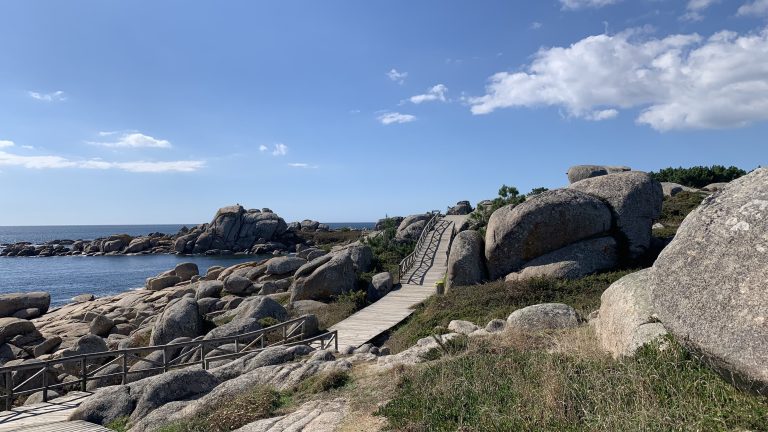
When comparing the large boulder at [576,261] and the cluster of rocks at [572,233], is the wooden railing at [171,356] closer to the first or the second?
the cluster of rocks at [572,233]

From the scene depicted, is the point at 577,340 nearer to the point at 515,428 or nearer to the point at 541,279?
the point at 515,428

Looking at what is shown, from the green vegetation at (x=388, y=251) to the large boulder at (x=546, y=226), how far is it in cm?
894

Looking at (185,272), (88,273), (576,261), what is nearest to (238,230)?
(88,273)

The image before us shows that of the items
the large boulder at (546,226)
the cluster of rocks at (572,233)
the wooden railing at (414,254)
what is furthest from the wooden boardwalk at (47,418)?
the wooden railing at (414,254)

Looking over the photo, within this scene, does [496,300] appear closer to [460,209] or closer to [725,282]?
[725,282]

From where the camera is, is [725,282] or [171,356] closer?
[725,282]

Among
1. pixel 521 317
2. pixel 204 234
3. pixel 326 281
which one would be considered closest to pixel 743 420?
pixel 521 317

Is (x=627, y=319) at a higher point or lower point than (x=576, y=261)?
higher

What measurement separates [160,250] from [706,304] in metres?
104

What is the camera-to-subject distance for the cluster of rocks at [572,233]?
71.2ft

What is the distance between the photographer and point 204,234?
305 feet

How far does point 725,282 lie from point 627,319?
10.6ft

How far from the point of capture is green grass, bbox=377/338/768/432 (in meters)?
5.41

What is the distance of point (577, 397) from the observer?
648cm
